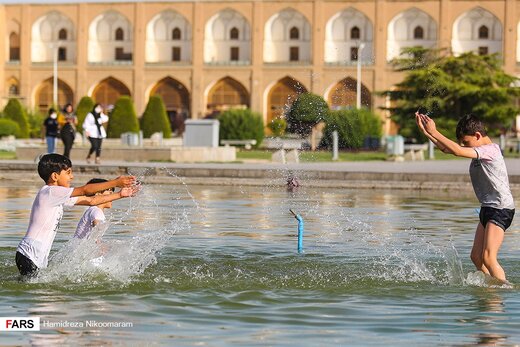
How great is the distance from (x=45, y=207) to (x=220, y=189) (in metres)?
10.9

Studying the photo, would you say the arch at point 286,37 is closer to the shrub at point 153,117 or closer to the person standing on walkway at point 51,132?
the shrub at point 153,117

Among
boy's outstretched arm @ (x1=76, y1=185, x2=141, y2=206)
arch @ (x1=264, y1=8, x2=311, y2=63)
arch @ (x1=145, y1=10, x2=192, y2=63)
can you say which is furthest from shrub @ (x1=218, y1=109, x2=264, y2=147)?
boy's outstretched arm @ (x1=76, y1=185, x2=141, y2=206)

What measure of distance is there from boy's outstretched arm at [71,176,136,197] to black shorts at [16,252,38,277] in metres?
0.46

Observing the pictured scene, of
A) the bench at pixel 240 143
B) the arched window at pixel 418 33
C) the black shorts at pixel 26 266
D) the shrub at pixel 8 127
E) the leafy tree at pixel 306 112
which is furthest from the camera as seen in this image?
the arched window at pixel 418 33

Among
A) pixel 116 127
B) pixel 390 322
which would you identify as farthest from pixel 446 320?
pixel 116 127

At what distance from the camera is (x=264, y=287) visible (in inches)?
285

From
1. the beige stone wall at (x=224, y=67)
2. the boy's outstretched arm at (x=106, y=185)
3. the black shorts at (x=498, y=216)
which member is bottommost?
the black shorts at (x=498, y=216)

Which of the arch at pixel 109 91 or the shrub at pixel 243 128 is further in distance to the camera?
the arch at pixel 109 91

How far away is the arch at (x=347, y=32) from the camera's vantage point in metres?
60.8

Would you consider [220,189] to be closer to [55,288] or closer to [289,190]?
[289,190]

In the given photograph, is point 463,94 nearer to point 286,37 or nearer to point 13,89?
point 286,37

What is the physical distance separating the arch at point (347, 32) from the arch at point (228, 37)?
4.10 meters

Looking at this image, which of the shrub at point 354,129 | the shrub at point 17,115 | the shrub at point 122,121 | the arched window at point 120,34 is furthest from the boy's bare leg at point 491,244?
the arched window at point 120,34

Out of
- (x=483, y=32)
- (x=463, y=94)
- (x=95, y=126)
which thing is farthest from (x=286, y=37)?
(x=95, y=126)
